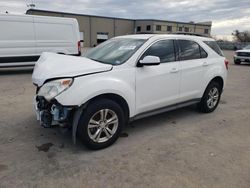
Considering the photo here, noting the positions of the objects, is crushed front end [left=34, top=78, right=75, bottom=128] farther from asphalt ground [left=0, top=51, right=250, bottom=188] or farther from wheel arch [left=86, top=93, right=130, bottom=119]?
asphalt ground [left=0, top=51, right=250, bottom=188]

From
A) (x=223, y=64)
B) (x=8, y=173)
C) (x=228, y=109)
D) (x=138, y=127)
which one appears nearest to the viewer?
(x=8, y=173)

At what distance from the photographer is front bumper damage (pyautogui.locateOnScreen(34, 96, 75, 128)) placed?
332cm

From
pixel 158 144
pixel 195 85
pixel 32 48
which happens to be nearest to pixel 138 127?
pixel 158 144

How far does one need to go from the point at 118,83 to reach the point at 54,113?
1002mm

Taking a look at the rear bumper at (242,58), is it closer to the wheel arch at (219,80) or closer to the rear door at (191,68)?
the wheel arch at (219,80)

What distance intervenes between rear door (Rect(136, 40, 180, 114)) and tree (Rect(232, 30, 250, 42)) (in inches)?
2438

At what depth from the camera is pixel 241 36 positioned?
60875mm

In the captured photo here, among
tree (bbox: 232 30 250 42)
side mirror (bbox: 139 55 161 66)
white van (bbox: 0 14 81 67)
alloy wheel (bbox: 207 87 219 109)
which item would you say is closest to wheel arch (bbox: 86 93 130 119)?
side mirror (bbox: 139 55 161 66)

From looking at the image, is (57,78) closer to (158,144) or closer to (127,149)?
(127,149)

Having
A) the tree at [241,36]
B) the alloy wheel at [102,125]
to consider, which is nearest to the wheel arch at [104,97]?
the alloy wheel at [102,125]

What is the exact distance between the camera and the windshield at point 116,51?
12.9 feet

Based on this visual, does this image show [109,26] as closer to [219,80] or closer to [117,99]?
[219,80]

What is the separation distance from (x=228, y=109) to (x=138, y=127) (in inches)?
102

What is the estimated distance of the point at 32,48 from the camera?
1023 cm
